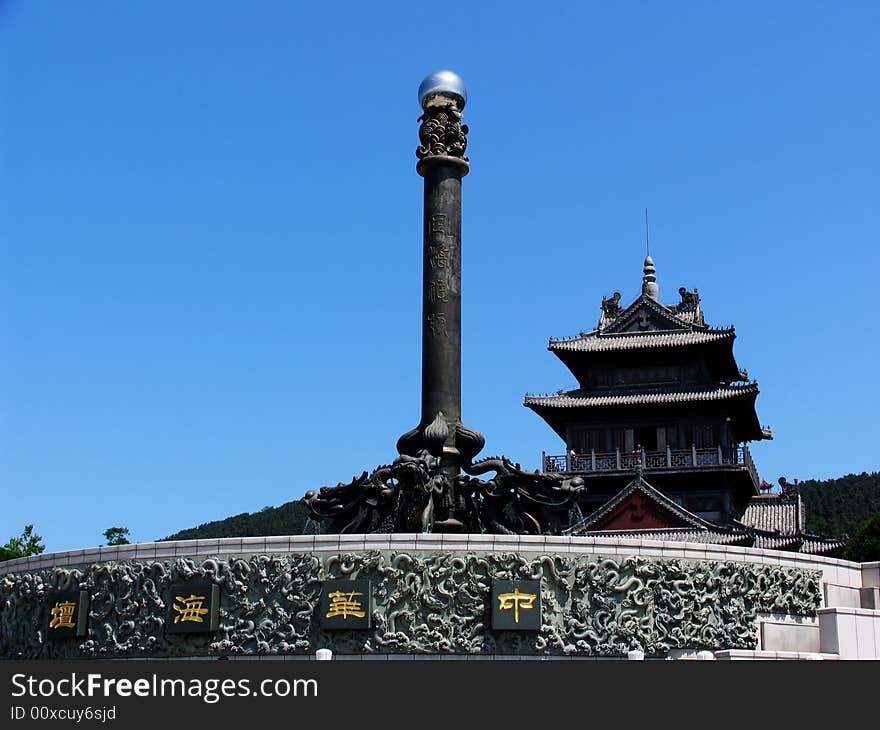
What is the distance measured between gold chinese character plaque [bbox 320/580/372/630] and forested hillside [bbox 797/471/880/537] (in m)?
47.5

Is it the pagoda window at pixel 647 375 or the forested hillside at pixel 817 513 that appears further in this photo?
the forested hillside at pixel 817 513

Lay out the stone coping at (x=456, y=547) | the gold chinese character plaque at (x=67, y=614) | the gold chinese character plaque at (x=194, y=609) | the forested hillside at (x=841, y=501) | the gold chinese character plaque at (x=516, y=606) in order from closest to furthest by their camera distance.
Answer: the gold chinese character plaque at (x=516, y=606), the stone coping at (x=456, y=547), the gold chinese character plaque at (x=194, y=609), the gold chinese character plaque at (x=67, y=614), the forested hillside at (x=841, y=501)

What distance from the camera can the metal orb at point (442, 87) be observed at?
2077 centimetres

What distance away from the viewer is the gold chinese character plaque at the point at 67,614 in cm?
1664

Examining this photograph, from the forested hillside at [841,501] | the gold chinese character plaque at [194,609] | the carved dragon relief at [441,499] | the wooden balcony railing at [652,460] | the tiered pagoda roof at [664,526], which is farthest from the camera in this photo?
the forested hillside at [841,501]

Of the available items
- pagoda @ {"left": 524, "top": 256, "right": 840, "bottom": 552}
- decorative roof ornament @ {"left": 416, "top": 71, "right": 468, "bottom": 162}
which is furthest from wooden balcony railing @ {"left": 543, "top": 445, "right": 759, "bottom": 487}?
decorative roof ornament @ {"left": 416, "top": 71, "right": 468, "bottom": 162}

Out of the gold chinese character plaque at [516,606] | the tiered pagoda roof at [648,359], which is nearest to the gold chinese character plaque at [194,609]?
the gold chinese character plaque at [516,606]

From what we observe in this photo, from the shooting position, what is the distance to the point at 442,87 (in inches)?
818

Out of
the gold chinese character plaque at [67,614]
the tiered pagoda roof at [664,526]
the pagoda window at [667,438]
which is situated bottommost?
the gold chinese character plaque at [67,614]

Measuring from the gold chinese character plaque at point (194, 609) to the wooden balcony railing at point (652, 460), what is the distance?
22735 millimetres

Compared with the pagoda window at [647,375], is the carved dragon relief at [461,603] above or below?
below

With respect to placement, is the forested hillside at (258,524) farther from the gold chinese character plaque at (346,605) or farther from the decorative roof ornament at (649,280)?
the gold chinese character plaque at (346,605)
